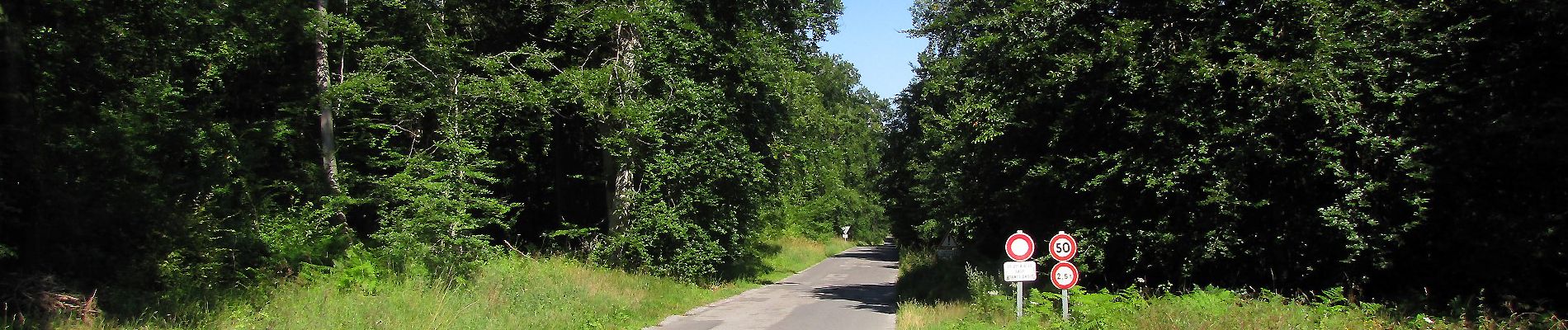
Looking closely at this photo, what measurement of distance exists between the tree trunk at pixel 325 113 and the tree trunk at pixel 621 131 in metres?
5.84

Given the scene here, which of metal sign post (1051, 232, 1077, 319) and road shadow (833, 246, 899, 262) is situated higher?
metal sign post (1051, 232, 1077, 319)

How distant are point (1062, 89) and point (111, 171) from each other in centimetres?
1209

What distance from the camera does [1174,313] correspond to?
1110 centimetres

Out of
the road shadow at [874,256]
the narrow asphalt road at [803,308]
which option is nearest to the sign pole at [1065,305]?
the narrow asphalt road at [803,308]

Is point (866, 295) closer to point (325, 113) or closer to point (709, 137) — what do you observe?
point (709, 137)

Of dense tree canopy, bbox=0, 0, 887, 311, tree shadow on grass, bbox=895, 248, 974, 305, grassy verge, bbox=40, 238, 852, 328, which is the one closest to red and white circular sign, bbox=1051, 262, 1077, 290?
tree shadow on grass, bbox=895, 248, 974, 305

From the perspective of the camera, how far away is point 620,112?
1947cm

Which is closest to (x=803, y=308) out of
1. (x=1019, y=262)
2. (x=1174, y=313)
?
(x=1019, y=262)

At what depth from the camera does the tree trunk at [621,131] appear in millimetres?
20203

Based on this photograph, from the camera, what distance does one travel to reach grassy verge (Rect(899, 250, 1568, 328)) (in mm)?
10578

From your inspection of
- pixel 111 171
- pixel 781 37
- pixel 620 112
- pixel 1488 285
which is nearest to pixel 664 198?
pixel 620 112

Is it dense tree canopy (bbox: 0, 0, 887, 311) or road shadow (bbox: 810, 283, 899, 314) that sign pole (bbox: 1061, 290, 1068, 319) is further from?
dense tree canopy (bbox: 0, 0, 887, 311)

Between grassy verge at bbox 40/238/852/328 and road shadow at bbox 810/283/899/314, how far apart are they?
290 cm

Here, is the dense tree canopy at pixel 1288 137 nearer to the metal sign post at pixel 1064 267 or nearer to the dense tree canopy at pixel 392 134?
the metal sign post at pixel 1064 267
